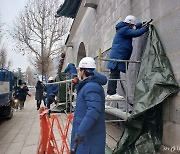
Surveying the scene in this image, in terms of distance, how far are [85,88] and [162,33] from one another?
5.56 ft

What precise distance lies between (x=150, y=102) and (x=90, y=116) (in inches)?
45.9

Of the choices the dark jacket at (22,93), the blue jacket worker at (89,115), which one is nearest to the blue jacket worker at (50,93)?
the dark jacket at (22,93)

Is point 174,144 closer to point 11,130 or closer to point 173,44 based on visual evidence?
point 173,44

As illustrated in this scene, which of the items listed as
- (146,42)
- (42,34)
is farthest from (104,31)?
(42,34)

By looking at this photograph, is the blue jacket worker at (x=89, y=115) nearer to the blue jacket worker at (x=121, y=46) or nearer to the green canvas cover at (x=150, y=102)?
the green canvas cover at (x=150, y=102)

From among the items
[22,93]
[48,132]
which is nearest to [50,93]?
[48,132]

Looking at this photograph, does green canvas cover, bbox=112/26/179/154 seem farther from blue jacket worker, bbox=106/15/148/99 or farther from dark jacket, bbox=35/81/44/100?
dark jacket, bbox=35/81/44/100

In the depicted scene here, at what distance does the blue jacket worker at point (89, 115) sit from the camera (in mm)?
2471

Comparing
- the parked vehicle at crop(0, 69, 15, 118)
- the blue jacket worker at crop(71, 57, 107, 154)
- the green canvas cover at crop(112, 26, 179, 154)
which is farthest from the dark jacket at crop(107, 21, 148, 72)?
the parked vehicle at crop(0, 69, 15, 118)

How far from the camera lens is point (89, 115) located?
8.09 ft

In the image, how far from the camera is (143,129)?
3529mm

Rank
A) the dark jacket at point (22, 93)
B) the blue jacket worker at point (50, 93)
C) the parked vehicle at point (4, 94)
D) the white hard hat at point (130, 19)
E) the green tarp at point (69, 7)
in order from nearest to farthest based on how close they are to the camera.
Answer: the white hard hat at point (130, 19) → the parked vehicle at point (4, 94) → the blue jacket worker at point (50, 93) → the green tarp at point (69, 7) → the dark jacket at point (22, 93)

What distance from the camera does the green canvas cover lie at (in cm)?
327

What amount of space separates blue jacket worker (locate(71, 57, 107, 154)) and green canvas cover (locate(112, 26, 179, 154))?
2.87ft
